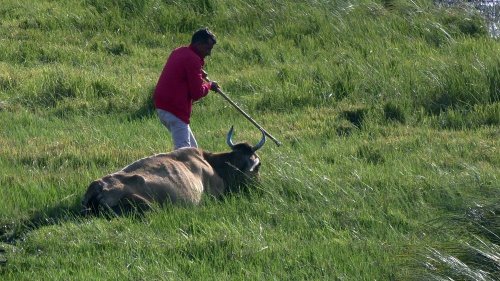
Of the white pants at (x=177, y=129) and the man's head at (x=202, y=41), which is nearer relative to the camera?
the man's head at (x=202, y=41)

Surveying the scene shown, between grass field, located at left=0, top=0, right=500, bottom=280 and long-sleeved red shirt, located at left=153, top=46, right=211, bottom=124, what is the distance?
0.88 meters

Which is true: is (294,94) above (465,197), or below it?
below

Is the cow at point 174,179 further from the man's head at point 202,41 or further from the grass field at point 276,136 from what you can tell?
the man's head at point 202,41

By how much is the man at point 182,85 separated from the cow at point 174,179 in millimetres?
548

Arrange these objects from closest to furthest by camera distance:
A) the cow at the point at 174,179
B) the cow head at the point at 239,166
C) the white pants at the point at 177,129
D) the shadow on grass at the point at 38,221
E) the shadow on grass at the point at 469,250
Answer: the shadow on grass at the point at 469,250 < the shadow on grass at the point at 38,221 < the cow at the point at 174,179 < the cow head at the point at 239,166 < the white pants at the point at 177,129

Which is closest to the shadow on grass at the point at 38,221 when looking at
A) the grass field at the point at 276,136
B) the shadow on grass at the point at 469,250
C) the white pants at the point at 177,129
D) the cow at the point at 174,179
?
the grass field at the point at 276,136

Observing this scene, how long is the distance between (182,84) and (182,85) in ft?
0.04

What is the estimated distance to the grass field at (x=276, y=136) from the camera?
31.3 ft

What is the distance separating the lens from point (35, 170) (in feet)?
41.2

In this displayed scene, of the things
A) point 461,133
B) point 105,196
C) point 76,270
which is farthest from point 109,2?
point 76,270

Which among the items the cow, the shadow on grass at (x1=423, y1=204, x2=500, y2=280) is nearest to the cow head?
the cow

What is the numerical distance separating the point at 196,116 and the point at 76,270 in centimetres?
639

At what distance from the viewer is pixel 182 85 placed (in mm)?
12555

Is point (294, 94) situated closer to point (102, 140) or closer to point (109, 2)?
point (102, 140)
